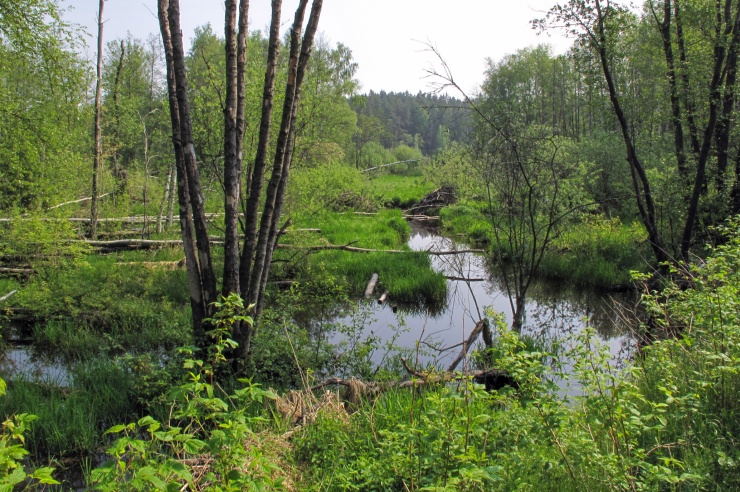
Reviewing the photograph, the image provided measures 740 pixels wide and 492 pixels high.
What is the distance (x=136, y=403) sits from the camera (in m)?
5.17

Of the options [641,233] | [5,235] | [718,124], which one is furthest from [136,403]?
[641,233]

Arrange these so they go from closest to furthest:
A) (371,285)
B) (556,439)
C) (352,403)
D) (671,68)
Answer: (556,439) → (352,403) → (671,68) → (371,285)

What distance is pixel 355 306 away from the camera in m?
6.90

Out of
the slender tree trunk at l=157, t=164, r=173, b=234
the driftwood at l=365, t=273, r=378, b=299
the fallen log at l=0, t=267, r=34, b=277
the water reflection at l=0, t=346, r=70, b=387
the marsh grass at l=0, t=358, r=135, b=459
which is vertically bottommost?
the water reflection at l=0, t=346, r=70, b=387

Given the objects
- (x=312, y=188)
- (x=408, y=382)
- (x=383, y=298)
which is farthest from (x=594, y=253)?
(x=408, y=382)

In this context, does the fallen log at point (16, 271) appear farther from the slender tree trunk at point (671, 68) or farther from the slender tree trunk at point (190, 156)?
the slender tree trunk at point (671, 68)

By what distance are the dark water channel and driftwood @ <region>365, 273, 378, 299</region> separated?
26 centimetres

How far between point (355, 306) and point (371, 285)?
3470mm

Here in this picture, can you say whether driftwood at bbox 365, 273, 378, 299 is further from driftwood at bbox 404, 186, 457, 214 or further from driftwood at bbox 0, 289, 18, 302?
driftwood at bbox 404, 186, 457, 214

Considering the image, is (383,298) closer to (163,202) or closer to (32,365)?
(32,365)

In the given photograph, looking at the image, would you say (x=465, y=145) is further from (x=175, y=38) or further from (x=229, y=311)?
(x=229, y=311)

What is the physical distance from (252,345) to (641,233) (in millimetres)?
10939

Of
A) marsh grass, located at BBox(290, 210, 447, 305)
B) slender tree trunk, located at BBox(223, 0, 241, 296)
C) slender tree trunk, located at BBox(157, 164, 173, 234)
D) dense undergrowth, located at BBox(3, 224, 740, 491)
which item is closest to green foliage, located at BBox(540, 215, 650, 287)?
marsh grass, located at BBox(290, 210, 447, 305)

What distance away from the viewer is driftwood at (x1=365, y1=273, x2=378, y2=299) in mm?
10077
